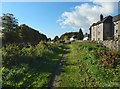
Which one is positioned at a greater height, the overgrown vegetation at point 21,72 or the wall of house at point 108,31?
the wall of house at point 108,31

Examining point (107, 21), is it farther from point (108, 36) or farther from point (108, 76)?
point (108, 76)

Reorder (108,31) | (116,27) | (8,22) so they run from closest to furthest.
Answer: (116,27)
(108,31)
(8,22)

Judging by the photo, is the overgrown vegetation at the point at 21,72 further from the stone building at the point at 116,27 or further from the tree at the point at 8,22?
Result: the tree at the point at 8,22

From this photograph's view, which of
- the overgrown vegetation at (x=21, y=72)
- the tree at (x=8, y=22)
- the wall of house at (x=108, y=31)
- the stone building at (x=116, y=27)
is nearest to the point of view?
the overgrown vegetation at (x=21, y=72)

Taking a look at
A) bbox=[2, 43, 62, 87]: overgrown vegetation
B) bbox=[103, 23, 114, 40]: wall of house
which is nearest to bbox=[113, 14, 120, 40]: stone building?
bbox=[103, 23, 114, 40]: wall of house

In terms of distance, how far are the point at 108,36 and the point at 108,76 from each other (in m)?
51.7

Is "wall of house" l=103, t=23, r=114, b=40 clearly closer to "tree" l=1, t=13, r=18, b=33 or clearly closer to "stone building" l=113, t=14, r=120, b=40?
"stone building" l=113, t=14, r=120, b=40

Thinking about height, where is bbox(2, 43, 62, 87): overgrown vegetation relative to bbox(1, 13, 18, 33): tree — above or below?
below

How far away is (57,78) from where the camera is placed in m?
17.8

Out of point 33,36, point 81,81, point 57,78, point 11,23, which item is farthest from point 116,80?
point 11,23

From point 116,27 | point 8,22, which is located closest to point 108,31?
point 116,27

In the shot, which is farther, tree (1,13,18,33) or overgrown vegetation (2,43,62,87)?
tree (1,13,18,33)

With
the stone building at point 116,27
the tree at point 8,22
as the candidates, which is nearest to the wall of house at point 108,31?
the stone building at point 116,27

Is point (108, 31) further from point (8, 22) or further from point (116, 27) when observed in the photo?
point (8, 22)
